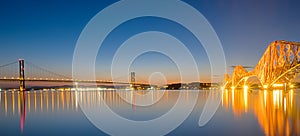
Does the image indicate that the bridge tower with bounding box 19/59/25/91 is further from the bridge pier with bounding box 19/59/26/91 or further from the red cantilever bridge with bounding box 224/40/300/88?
the red cantilever bridge with bounding box 224/40/300/88

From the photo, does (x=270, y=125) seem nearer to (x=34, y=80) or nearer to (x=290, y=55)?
(x=290, y=55)

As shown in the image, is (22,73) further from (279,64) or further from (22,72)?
(279,64)

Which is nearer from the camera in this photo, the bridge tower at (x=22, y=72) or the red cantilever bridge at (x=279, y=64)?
the red cantilever bridge at (x=279, y=64)

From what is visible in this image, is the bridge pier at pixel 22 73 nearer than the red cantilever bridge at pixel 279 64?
No

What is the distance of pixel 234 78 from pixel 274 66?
5456 cm

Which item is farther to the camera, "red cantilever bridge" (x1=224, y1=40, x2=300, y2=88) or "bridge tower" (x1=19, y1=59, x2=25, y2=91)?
"bridge tower" (x1=19, y1=59, x2=25, y2=91)

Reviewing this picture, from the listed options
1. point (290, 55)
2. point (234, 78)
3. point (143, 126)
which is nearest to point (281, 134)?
point (143, 126)

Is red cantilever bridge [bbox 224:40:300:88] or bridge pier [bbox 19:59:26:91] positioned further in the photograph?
bridge pier [bbox 19:59:26:91]

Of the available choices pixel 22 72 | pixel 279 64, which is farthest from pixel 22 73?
pixel 279 64

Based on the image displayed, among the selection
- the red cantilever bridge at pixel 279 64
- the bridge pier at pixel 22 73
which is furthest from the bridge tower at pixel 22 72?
the red cantilever bridge at pixel 279 64

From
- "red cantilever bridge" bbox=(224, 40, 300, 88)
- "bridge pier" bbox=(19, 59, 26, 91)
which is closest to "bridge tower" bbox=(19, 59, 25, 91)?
"bridge pier" bbox=(19, 59, 26, 91)

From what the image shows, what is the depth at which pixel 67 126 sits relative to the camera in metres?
19.7

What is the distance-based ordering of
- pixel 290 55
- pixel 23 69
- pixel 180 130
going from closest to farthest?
pixel 180 130
pixel 290 55
pixel 23 69

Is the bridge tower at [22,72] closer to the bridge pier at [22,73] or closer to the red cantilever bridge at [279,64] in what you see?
the bridge pier at [22,73]
